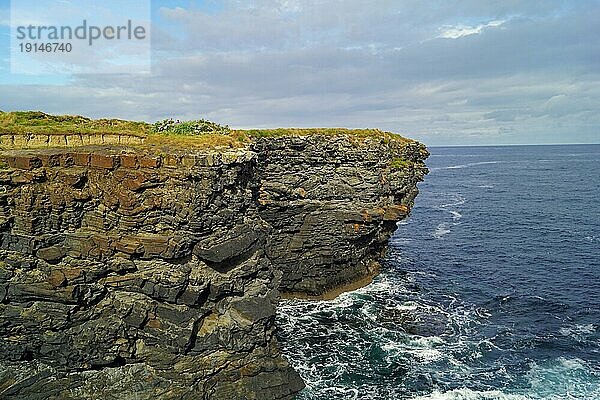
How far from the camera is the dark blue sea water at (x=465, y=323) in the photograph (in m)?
34.2

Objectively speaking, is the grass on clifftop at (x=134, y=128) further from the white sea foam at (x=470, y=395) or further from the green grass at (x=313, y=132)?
the white sea foam at (x=470, y=395)

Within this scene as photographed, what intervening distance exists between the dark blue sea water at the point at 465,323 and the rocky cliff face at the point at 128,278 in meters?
8.71

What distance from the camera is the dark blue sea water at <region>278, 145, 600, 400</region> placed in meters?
34.2

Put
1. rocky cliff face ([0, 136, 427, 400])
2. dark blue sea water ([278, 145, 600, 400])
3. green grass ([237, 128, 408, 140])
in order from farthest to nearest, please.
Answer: green grass ([237, 128, 408, 140])
dark blue sea water ([278, 145, 600, 400])
rocky cliff face ([0, 136, 427, 400])

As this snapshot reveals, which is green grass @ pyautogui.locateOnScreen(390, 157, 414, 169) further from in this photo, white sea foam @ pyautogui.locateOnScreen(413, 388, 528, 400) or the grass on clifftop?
white sea foam @ pyautogui.locateOnScreen(413, 388, 528, 400)

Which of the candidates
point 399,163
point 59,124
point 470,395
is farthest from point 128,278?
point 399,163

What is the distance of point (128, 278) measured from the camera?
88.3ft

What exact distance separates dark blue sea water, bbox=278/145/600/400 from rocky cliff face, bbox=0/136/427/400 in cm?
871

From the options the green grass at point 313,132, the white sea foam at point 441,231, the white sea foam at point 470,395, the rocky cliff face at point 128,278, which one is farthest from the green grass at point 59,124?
the white sea foam at point 441,231

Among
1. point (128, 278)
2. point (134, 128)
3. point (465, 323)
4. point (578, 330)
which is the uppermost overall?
point (134, 128)

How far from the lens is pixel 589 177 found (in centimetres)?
13650

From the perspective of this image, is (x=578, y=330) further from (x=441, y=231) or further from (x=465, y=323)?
(x=441, y=231)

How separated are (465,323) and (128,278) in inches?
1167

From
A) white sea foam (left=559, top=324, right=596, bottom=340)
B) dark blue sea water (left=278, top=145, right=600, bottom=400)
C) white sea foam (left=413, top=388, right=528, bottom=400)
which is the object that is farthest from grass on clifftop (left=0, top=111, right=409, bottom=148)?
white sea foam (left=559, top=324, right=596, bottom=340)
